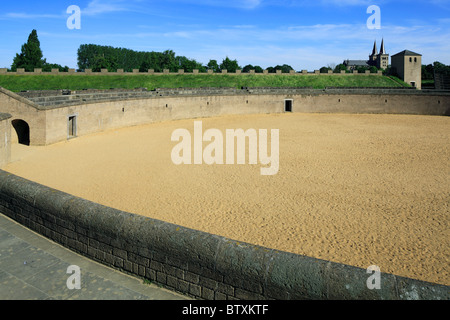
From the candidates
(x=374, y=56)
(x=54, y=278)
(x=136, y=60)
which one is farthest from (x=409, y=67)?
(x=374, y=56)

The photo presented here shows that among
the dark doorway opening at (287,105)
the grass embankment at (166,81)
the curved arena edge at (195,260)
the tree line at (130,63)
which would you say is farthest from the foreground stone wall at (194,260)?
the tree line at (130,63)

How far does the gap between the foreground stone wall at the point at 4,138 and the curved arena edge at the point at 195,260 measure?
12.4 m

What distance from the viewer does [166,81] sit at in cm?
5703

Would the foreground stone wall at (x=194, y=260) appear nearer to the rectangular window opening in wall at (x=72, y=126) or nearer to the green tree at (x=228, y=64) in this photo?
the rectangular window opening in wall at (x=72, y=126)

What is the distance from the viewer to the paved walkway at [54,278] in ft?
19.6

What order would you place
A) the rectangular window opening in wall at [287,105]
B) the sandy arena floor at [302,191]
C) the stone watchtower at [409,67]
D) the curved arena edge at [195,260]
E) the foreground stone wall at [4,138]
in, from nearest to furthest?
the curved arena edge at [195,260]
the sandy arena floor at [302,191]
the foreground stone wall at [4,138]
the rectangular window opening in wall at [287,105]
the stone watchtower at [409,67]

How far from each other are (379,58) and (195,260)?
169987mm

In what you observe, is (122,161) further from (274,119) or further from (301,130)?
(274,119)

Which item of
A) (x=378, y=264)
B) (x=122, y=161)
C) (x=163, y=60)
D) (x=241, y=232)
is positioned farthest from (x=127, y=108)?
(x=163, y=60)

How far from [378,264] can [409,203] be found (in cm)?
575

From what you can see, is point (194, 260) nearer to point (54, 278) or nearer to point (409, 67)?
point (54, 278)

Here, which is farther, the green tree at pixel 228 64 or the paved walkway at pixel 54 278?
the green tree at pixel 228 64

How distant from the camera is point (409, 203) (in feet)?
47.3

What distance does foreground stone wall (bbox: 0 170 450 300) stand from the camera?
16.5 ft
